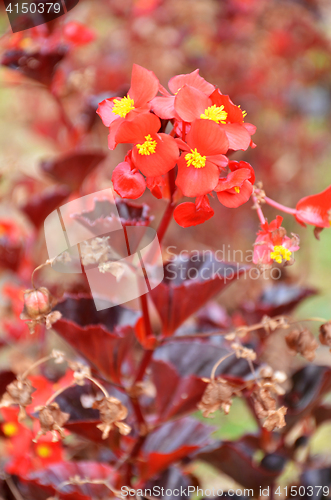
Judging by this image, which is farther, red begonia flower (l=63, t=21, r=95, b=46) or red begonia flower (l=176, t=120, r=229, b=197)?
red begonia flower (l=63, t=21, r=95, b=46)

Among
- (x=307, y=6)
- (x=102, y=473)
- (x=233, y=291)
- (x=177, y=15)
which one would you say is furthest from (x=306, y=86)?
(x=102, y=473)

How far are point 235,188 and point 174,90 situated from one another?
108 mm

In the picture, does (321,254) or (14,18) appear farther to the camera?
(321,254)

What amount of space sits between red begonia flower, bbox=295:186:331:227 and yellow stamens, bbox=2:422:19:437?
48cm

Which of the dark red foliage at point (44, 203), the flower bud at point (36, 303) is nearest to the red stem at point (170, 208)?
the flower bud at point (36, 303)

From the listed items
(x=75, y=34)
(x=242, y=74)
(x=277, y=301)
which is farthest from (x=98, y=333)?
(x=242, y=74)

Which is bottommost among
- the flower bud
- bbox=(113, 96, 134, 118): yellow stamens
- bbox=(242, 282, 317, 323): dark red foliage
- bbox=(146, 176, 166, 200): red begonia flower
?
bbox=(242, 282, 317, 323): dark red foliage

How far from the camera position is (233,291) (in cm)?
134

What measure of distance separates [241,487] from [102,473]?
21 cm

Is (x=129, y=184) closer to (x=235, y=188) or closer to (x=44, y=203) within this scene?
(x=235, y=188)

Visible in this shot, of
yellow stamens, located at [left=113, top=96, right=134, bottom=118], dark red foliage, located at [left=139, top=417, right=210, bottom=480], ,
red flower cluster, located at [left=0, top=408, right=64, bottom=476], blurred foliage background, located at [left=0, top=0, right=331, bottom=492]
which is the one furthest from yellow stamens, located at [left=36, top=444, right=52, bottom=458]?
blurred foliage background, located at [left=0, top=0, right=331, bottom=492]

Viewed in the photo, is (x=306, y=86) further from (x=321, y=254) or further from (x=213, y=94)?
(x=213, y=94)

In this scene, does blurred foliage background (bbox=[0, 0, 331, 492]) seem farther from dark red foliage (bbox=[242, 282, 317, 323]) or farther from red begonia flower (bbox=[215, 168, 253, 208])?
red begonia flower (bbox=[215, 168, 253, 208])

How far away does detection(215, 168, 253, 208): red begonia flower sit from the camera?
0.34m
